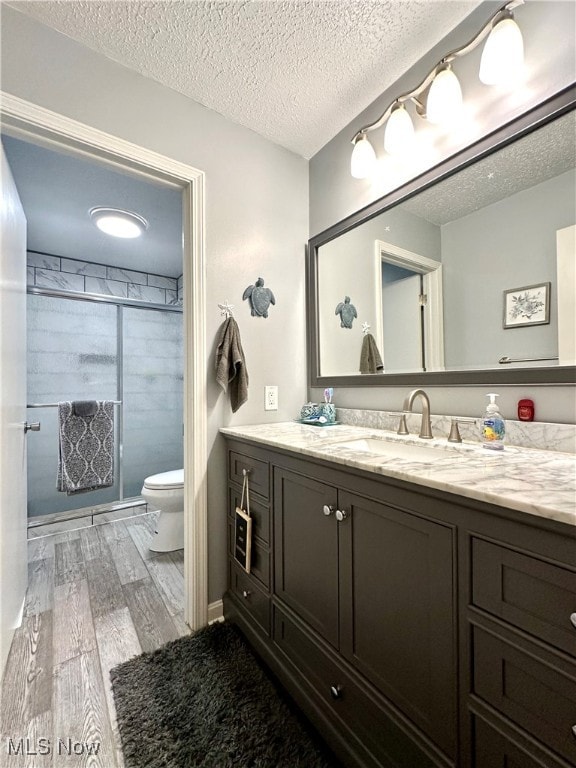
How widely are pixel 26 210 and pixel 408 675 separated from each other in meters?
3.29

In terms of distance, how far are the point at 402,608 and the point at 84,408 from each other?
2595 millimetres

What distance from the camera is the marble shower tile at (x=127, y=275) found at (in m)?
3.33

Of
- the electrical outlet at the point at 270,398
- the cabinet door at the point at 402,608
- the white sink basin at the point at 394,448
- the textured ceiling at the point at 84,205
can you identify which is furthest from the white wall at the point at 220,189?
the cabinet door at the point at 402,608

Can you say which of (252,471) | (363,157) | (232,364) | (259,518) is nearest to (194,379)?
(232,364)

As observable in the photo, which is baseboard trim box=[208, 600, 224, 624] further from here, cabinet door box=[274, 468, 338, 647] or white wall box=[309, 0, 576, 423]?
white wall box=[309, 0, 576, 423]

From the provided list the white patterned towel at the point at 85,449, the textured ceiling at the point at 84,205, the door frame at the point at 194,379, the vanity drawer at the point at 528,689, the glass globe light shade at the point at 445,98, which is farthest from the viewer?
the white patterned towel at the point at 85,449

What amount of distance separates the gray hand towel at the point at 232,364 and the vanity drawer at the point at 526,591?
1.19 m

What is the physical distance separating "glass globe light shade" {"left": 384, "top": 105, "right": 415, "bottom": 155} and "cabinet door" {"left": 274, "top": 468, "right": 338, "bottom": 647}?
4.74ft

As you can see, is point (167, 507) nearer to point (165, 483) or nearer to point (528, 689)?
point (165, 483)

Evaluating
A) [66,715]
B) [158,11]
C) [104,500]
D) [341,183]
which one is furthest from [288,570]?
[104,500]

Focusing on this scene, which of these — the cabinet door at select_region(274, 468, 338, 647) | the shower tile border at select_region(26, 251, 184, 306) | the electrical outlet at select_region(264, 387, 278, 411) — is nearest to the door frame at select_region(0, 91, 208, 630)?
the electrical outlet at select_region(264, 387, 278, 411)

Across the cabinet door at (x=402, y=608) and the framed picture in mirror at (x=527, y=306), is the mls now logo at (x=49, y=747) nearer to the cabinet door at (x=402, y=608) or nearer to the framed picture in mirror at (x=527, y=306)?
the cabinet door at (x=402, y=608)

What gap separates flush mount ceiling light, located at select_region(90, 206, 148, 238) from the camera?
232 centimetres

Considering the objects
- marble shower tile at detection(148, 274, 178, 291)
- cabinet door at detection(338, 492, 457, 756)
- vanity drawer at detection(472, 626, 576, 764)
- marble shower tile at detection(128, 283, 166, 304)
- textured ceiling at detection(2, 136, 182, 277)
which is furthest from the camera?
marble shower tile at detection(148, 274, 178, 291)
